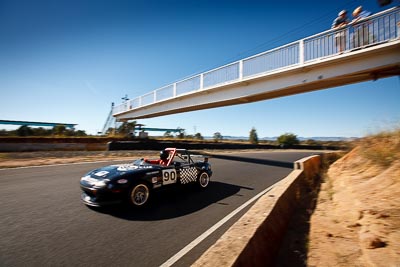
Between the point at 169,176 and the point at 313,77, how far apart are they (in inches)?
379

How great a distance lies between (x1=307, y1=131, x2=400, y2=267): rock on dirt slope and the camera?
2.76 metres

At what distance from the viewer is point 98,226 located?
3.94 m

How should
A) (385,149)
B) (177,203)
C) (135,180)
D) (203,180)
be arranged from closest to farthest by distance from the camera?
(135,180) → (177,203) → (385,149) → (203,180)

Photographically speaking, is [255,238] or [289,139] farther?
[289,139]

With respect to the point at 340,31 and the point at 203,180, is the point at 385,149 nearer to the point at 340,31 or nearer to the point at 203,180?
the point at 203,180

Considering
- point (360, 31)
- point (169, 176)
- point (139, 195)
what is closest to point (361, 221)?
point (169, 176)

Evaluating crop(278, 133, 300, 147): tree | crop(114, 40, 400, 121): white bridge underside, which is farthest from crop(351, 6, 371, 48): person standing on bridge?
crop(278, 133, 300, 147): tree

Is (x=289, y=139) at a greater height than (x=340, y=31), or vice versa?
(x=340, y=31)

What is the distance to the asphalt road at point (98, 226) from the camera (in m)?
2.98

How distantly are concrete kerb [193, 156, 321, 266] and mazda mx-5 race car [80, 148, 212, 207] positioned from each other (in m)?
2.65

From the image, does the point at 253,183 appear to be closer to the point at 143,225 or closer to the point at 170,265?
the point at 143,225

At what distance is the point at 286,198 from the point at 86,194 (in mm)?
4365

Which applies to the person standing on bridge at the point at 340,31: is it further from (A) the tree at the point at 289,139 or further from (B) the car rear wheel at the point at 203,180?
(A) the tree at the point at 289,139

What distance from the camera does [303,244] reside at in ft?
11.5
